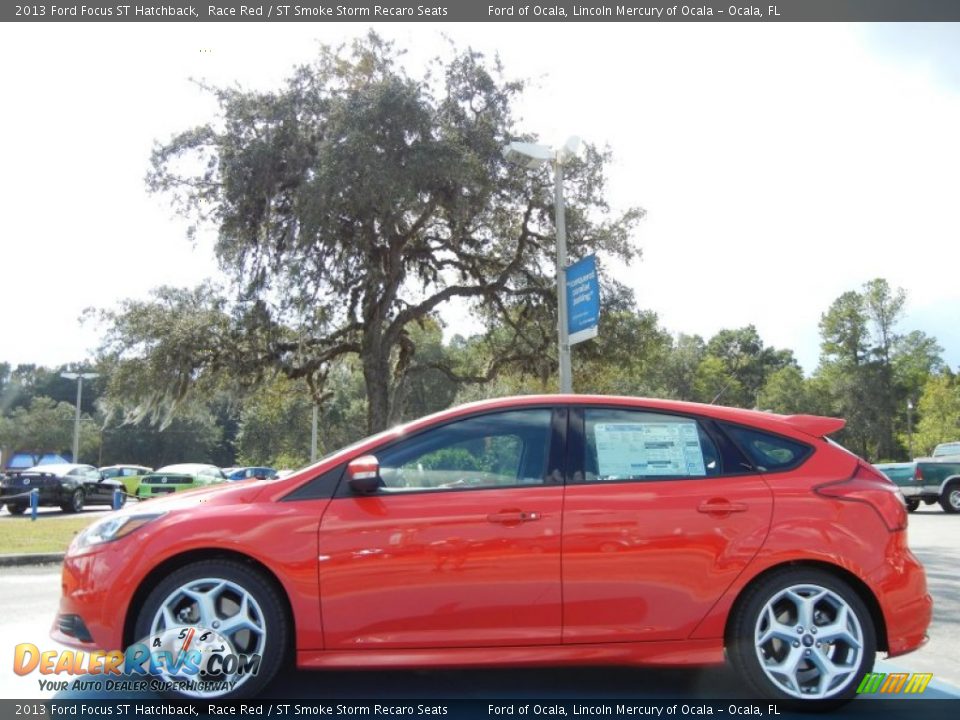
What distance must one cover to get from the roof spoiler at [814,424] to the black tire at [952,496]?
1828 cm

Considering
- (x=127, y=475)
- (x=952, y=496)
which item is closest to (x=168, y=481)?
(x=127, y=475)

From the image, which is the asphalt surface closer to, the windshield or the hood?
the hood

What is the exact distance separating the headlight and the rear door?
2160 millimetres

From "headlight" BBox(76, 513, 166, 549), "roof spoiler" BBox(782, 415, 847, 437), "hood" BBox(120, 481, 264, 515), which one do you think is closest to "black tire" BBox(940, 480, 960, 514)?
"roof spoiler" BBox(782, 415, 847, 437)

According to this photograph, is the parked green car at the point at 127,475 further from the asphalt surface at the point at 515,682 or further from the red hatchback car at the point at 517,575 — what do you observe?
the red hatchback car at the point at 517,575

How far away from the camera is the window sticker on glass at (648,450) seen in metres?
4.14

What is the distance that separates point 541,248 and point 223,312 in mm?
7707

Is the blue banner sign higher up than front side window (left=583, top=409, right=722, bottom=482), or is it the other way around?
the blue banner sign

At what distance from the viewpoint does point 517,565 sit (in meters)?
3.86

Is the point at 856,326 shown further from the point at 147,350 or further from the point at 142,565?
the point at 142,565

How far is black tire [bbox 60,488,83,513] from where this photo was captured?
22469 millimetres

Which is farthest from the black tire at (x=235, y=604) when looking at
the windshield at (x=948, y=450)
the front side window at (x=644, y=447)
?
the windshield at (x=948, y=450)

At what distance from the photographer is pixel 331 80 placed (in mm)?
17078

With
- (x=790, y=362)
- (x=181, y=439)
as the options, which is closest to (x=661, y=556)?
(x=181, y=439)
